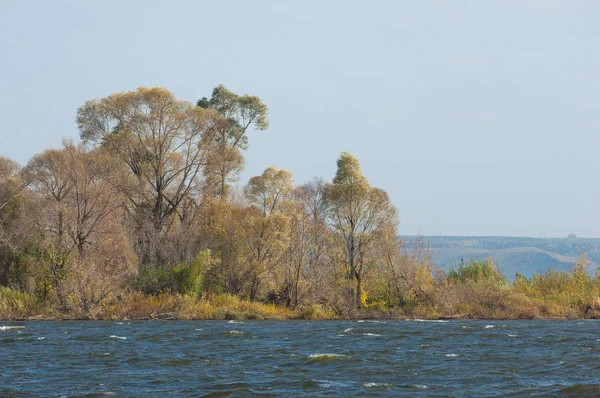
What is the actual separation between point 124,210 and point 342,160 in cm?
1716

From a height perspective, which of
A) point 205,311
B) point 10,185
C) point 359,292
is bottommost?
point 205,311

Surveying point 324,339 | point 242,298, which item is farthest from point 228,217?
point 324,339

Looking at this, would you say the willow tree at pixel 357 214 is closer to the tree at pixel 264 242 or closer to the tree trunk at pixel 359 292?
the tree trunk at pixel 359 292

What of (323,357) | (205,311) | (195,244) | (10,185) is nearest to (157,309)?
(205,311)

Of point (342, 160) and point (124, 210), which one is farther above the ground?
point (342, 160)

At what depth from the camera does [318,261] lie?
64.4 metres

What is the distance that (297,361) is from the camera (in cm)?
→ 2983

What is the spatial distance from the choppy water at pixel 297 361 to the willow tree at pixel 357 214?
15113mm

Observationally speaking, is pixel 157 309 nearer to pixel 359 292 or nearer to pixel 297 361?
pixel 359 292

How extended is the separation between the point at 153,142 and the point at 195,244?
8723 millimetres

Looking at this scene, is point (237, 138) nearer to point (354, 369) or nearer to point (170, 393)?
point (354, 369)

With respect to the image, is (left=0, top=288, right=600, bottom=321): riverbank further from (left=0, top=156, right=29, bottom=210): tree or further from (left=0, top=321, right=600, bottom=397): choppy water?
(left=0, top=156, right=29, bottom=210): tree

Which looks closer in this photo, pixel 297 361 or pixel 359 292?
pixel 297 361

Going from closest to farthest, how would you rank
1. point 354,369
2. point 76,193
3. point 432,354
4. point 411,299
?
1. point 354,369
2. point 432,354
3. point 76,193
4. point 411,299
